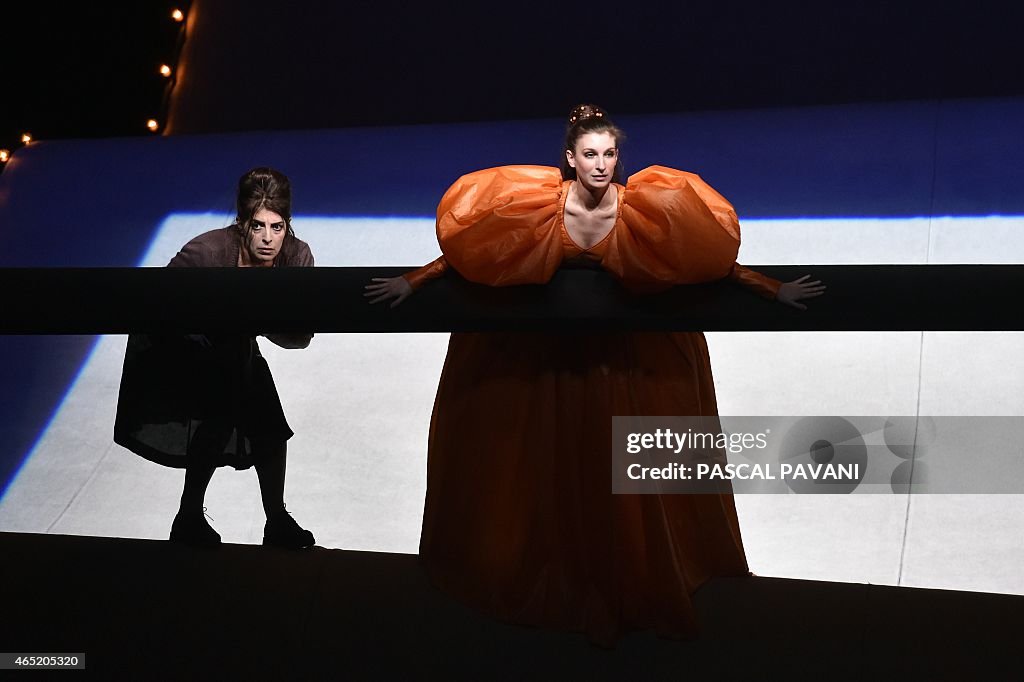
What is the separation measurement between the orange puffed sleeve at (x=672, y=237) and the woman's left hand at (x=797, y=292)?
0.31 feet

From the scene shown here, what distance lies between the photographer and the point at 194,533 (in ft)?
7.33

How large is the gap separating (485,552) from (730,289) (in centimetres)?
63

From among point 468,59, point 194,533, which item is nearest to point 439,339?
point 468,59

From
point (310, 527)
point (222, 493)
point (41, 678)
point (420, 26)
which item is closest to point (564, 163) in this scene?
point (41, 678)

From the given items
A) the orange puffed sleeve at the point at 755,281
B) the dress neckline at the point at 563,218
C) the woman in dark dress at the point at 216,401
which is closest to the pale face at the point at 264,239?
the woman in dark dress at the point at 216,401

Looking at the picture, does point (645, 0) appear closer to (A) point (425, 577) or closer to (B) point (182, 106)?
(B) point (182, 106)

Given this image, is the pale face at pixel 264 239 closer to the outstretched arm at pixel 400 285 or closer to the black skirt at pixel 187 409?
the black skirt at pixel 187 409

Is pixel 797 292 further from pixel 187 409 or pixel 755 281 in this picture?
pixel 187 409

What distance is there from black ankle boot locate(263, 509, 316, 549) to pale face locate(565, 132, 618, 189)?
3.04 ft

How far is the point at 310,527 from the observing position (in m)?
3.34

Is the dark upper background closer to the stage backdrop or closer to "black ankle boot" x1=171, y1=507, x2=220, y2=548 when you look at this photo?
the stage backdrop

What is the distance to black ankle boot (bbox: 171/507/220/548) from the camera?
2225 millimetres

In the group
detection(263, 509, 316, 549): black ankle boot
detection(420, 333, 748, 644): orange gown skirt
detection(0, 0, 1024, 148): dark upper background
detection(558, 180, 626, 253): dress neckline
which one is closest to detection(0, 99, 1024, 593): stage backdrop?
detection(0, 0, 1024, 148): dark upper background

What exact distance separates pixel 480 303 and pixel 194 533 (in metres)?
0.80
